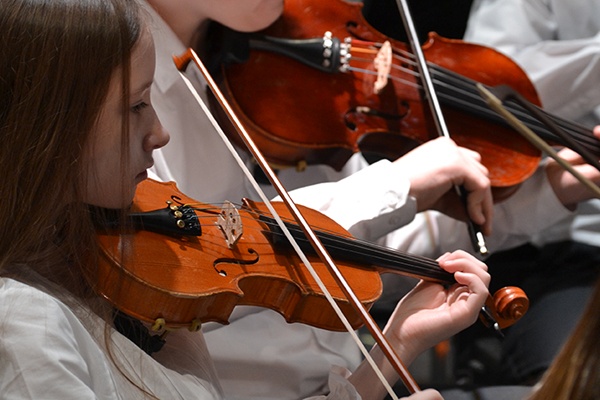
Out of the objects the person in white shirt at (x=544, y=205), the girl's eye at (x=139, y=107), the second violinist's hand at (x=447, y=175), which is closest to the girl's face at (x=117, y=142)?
the girl's eye at (x=139, y=107)

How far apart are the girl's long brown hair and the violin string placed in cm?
60

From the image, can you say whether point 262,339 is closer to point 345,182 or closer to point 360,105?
point 345,182

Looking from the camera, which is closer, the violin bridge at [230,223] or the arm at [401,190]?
the violin bridge at [230,223]

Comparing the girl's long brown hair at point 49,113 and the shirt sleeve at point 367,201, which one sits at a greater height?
the girl's long brown hair at point 49,113

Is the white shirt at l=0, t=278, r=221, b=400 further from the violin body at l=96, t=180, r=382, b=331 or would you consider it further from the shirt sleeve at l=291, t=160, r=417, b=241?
the shirt sleeve at l=291, t=160, r=417, b=241

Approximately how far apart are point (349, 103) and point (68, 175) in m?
0.62

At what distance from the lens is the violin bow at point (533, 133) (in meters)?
0.80

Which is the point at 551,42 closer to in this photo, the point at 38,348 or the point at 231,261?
the point at 231,261

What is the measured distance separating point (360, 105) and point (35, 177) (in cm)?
66

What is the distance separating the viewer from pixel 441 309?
3.31 feet

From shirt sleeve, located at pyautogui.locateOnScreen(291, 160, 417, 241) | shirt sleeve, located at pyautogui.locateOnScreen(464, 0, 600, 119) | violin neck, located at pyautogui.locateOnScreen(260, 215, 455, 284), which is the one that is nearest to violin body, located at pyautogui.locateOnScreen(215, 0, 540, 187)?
shirt sleeve, located at pyautogui.locateOnScreen(291, 160, 417, 241)

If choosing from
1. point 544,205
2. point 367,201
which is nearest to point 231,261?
point 367,201

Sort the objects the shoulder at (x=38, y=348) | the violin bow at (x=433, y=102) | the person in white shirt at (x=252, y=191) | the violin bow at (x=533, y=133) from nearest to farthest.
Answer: the shoulder at (x=38, y=348), the violin bow at (x=533, y=133), the person in white shirt at (x=252, y=191), the violin bow at (x=433, y=102)

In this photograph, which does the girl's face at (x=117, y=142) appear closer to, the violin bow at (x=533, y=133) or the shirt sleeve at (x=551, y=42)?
the violin bow at (x=533, y=133)
